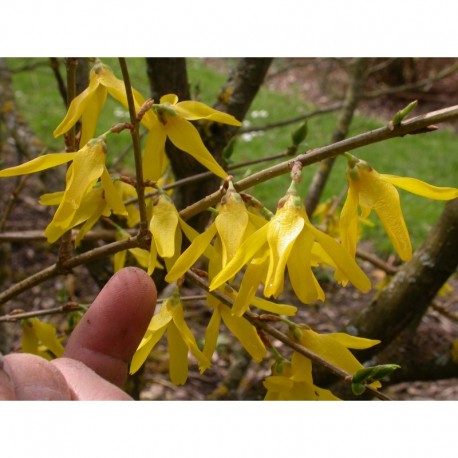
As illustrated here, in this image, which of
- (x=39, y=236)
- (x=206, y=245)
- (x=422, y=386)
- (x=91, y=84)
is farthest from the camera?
(x=422, y=386)

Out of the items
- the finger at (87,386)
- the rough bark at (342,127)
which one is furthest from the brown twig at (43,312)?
the rough bark at (342,127)

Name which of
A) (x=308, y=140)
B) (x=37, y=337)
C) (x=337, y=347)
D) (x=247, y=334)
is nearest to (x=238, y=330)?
(x=247, y=334)

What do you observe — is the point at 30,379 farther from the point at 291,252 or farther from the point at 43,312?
the point at 291,252

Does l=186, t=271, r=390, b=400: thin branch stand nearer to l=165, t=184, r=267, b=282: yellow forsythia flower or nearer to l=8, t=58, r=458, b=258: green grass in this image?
l=165, t=184, r=267, b=282: yellow forsythia flower

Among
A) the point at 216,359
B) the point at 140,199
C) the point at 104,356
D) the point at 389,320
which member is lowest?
the point at 216,359

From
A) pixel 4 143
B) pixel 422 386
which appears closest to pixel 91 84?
pixel 4 143

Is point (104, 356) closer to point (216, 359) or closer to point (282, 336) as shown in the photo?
point (282, 336)

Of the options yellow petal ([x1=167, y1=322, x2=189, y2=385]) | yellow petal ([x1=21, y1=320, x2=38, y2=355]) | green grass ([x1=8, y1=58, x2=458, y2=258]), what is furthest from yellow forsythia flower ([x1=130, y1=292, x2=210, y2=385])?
green grass ([x1=8, y1=58, x2=458, y2=258])
